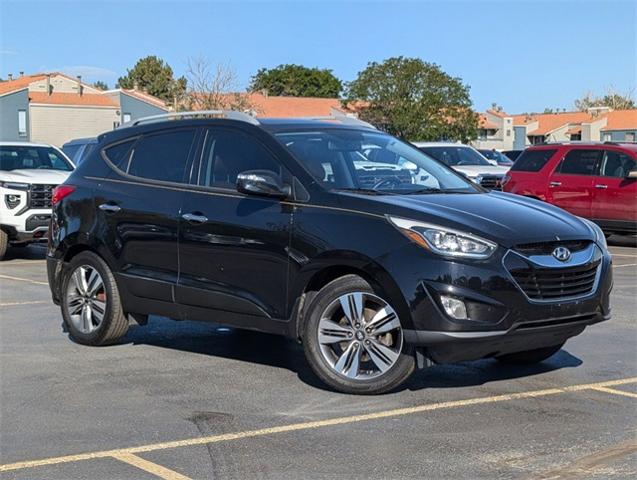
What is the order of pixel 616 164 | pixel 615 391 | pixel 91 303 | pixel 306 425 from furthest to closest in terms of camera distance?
pixel 616 164 → pixel 91 303 → pixel 615 391 → pixel 306 425

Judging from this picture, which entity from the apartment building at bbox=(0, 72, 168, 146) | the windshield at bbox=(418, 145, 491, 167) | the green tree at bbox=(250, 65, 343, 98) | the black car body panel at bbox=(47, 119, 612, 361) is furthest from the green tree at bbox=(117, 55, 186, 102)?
the black car body panel at bbox=(47, 119, 612, 361)

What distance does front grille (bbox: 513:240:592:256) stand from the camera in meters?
5.93

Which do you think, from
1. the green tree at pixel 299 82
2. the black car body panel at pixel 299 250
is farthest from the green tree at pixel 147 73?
the black car body panel at pixel 299 250

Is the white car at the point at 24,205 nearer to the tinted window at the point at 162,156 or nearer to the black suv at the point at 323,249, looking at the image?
the black suv at the point at 323,249

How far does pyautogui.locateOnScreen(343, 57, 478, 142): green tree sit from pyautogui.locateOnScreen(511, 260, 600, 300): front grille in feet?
233

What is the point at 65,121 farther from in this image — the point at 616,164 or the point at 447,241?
the point at 447,241

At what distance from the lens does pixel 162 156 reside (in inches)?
300

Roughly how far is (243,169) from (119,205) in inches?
48.2

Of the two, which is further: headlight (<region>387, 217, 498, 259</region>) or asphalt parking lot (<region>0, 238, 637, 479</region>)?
headlight (<region>387, 217, 498, 259</region>)

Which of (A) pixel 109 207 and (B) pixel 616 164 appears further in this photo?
(B) pixel 616 164

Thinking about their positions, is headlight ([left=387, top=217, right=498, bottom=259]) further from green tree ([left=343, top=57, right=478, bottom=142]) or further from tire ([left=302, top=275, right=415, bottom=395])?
green tree ([left=343, top=57, right=478, bottom=142])

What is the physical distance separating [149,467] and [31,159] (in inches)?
489

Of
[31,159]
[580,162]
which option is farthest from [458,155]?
[31,159]

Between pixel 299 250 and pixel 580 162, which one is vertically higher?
pixel 580 162
